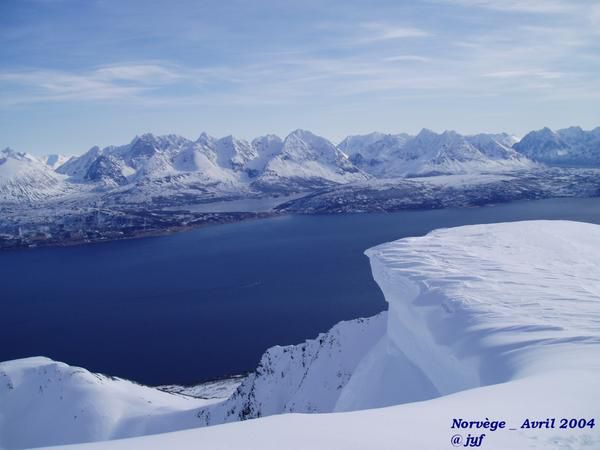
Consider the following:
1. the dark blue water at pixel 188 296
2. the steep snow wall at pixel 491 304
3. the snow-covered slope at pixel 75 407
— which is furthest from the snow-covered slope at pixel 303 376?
the dark blue water at pixel 188 296

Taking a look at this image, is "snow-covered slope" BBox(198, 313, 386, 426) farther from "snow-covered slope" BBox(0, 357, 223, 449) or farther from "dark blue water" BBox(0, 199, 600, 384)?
"dark blue water" BBox(0, 199, 600, 384)

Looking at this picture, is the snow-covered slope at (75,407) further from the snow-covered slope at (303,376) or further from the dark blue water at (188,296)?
the dark blue water at (188,296)

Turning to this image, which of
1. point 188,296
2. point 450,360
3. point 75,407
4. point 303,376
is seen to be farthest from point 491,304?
point 188,296

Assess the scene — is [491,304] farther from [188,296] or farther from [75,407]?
[188,296]

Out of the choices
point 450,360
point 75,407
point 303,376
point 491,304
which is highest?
point 491,304

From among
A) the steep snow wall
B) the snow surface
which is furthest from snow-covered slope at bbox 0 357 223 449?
the steep snow wall
